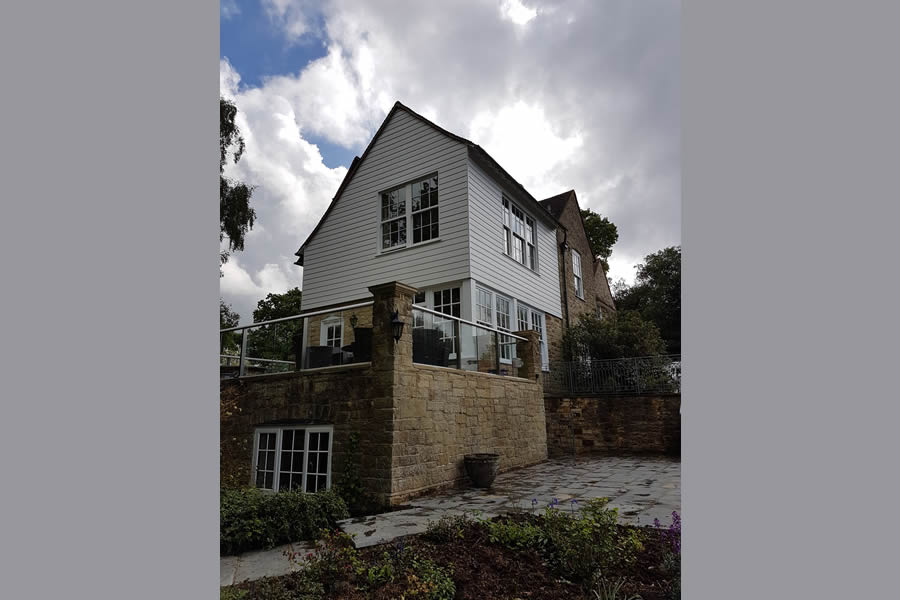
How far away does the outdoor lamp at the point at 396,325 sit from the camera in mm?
6703

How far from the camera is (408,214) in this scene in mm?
11875

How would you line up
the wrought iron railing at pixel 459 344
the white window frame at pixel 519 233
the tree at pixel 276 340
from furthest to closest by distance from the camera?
the white window frame at pixel 519 233 → the tree at pixel 276 340 → the wrought iron railing at pixel 459 344

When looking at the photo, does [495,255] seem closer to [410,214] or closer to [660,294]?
[410,214]

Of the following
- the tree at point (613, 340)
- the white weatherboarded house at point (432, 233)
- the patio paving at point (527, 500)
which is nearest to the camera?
the patio paving at point (527, 500)

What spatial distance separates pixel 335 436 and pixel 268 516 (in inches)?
92.7

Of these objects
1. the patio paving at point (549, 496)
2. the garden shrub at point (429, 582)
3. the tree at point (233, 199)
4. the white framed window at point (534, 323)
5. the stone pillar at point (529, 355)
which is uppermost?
the tree at point (233, 199)

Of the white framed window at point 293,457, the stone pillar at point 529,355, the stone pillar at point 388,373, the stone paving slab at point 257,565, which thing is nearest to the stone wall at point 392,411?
the stone pillar at point 388,373

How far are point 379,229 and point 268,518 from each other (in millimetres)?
8461

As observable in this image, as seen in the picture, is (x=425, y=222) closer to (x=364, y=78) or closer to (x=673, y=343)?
(x=364, y=78)

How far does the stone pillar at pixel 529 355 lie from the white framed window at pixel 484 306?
800mm

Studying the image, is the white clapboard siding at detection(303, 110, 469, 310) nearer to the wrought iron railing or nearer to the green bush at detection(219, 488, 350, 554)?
the wrought iron railing

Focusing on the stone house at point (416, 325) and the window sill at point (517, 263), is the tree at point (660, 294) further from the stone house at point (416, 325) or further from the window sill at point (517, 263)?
the window sill at point (517, 263)

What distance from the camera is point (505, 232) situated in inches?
497

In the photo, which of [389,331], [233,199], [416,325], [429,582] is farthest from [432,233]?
[429,582]
